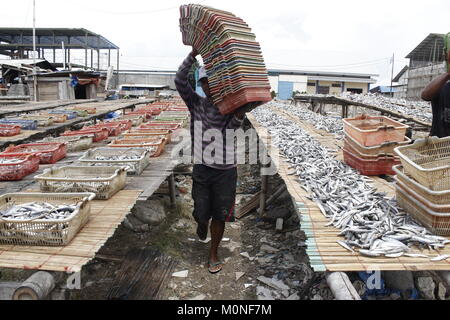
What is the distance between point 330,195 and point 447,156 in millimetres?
1720

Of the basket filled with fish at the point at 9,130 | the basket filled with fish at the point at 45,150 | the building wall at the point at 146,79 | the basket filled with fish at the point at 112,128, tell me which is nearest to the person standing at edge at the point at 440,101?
the basket filled with fish at the point at 45,150

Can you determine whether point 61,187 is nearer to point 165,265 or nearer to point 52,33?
point 165,265

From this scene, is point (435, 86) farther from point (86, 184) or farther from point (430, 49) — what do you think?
point (430, 49)

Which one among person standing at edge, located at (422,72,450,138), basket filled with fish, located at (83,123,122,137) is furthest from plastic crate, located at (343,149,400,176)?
basket filled with fish, located at (83,123,122,137)

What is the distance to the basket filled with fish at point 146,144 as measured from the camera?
6.60 metres

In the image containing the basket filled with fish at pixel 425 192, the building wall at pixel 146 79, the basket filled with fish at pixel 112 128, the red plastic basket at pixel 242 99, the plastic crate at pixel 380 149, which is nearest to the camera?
the basket filled with fish at pixel 425 192

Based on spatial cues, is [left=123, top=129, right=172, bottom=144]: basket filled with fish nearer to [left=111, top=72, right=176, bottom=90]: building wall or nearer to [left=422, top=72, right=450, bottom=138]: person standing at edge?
[left=422, top=72, right=450, bottom=138]: person standing at edge

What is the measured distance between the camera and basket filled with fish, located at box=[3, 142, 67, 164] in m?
5.89

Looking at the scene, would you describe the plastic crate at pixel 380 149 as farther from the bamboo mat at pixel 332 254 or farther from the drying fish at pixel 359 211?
the bamboo mat at pixel 332 254

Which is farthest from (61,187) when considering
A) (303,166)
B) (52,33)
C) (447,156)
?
(52,33)

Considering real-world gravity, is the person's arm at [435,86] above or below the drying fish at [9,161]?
above

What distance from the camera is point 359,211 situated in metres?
3.85

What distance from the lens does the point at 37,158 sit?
18.1 ft

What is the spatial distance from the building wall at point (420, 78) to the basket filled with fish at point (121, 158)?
77.7ft
